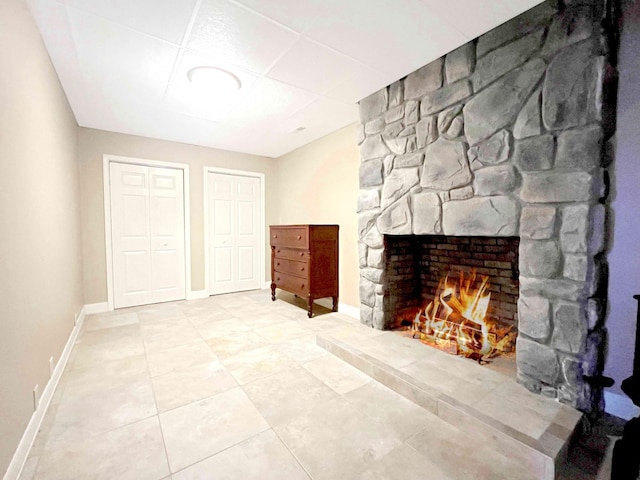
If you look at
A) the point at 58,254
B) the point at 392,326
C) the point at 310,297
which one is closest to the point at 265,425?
the point at 392,326

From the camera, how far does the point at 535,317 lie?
1650 millimetres

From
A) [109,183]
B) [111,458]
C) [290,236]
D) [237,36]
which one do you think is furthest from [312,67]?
[109,183]

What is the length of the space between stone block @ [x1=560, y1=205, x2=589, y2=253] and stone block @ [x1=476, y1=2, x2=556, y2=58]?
1097 mm

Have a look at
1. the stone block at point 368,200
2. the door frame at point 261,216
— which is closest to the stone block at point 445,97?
the stone block at point 368,200

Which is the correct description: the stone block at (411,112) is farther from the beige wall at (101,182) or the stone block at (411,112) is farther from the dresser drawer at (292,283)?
the beige wall at (101,182)

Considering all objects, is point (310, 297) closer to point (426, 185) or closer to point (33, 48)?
point (426, 185)

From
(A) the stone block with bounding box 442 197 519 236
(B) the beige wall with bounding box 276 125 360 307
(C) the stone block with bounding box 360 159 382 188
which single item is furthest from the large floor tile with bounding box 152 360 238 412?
(C) the stone block with bounding box 360 159 382 188

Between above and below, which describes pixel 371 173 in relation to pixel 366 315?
above

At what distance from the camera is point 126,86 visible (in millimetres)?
2514

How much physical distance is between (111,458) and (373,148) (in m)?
2.84

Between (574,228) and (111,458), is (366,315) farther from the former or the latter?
(111,458)

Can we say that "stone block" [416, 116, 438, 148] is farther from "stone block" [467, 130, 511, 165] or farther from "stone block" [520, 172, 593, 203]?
"stone block" [520, 172, 593, 203]

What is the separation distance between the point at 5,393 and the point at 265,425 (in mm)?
1176

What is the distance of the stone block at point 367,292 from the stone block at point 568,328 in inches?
56.5
